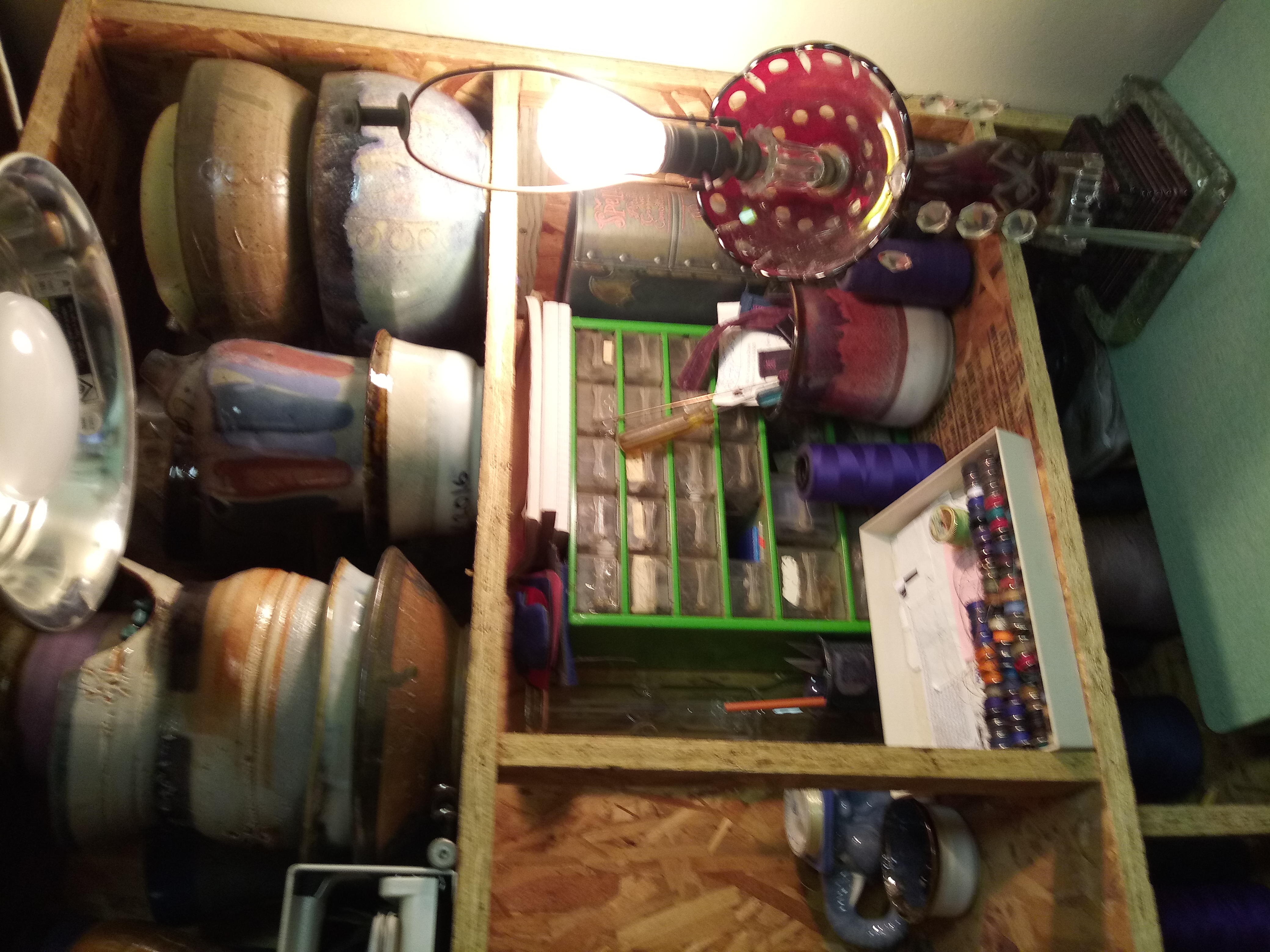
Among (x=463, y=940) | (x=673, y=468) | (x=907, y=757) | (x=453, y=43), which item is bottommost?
(x=463, y=940)

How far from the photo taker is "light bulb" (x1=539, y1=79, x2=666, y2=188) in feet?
3.29

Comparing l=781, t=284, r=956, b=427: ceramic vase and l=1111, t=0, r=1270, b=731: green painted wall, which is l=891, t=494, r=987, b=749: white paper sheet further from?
l=1111, t=0, r=1270, b=731: green painted wall

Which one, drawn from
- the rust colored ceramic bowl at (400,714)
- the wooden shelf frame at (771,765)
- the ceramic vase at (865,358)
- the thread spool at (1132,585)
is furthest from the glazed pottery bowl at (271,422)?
the thread spool at (1132,585)

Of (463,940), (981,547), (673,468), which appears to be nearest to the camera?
(463,940)

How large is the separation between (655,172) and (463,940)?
85cm

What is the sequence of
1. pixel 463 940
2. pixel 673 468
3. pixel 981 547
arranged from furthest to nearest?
1. pixel 673 468
2. pixel 981 547
3. pixel 463 940

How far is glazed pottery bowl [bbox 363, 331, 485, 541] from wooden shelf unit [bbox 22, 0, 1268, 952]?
0.09 metres

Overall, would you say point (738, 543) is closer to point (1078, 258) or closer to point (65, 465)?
point (1078, 258)

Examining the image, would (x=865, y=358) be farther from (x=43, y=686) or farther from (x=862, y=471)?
(x=43, y=686)

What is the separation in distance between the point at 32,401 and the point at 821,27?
116 cm

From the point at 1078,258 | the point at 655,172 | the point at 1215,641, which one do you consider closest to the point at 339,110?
the point at 655,172

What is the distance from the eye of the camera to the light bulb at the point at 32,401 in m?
0.70

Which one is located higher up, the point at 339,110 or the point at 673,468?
the point at 339,110

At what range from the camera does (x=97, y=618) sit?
984 mm
